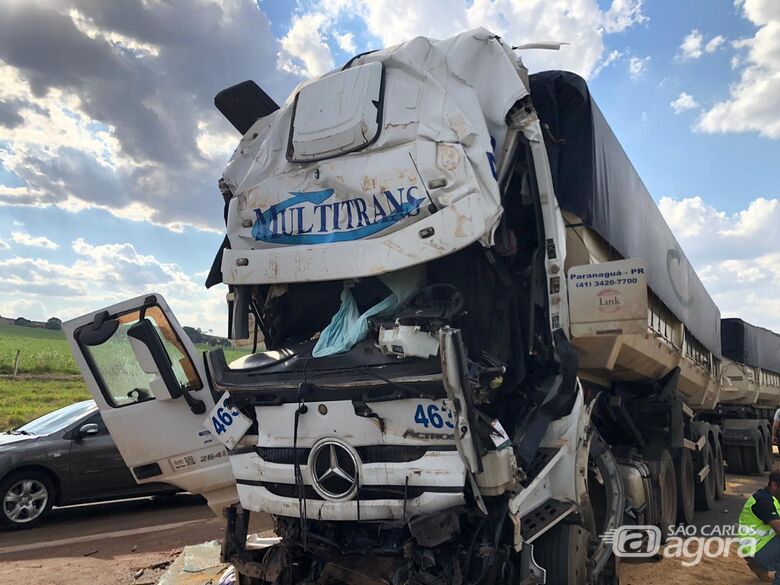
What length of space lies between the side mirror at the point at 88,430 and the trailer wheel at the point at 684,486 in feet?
22.4

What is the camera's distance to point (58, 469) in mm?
7289

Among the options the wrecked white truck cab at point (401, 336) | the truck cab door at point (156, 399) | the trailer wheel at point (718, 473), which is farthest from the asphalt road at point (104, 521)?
the trailer wheel at point (718, 473)

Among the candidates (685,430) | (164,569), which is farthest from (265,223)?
(685,430)

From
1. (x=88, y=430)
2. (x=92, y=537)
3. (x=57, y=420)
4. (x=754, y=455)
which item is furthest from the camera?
(x=754, y=455)

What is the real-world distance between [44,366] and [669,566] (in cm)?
2653

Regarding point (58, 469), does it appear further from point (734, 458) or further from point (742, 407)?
point (742, 407)

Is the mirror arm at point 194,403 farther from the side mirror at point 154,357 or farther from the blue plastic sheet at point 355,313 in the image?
the blue plastic sheet at point 355,313

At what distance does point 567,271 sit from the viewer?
3.80m

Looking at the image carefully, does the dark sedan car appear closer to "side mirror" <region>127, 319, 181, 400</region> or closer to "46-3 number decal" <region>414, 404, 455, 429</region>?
"side mirror" <region>127, 319, 181, 400</region>

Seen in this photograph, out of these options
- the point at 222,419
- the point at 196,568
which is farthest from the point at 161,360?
the point at 196,568

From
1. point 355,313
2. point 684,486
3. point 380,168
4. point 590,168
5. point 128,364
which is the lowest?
point 684,486

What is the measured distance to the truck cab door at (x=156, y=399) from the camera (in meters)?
3.94

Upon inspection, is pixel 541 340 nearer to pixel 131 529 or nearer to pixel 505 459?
pixel 505 459

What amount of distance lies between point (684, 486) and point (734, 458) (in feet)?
25.4
